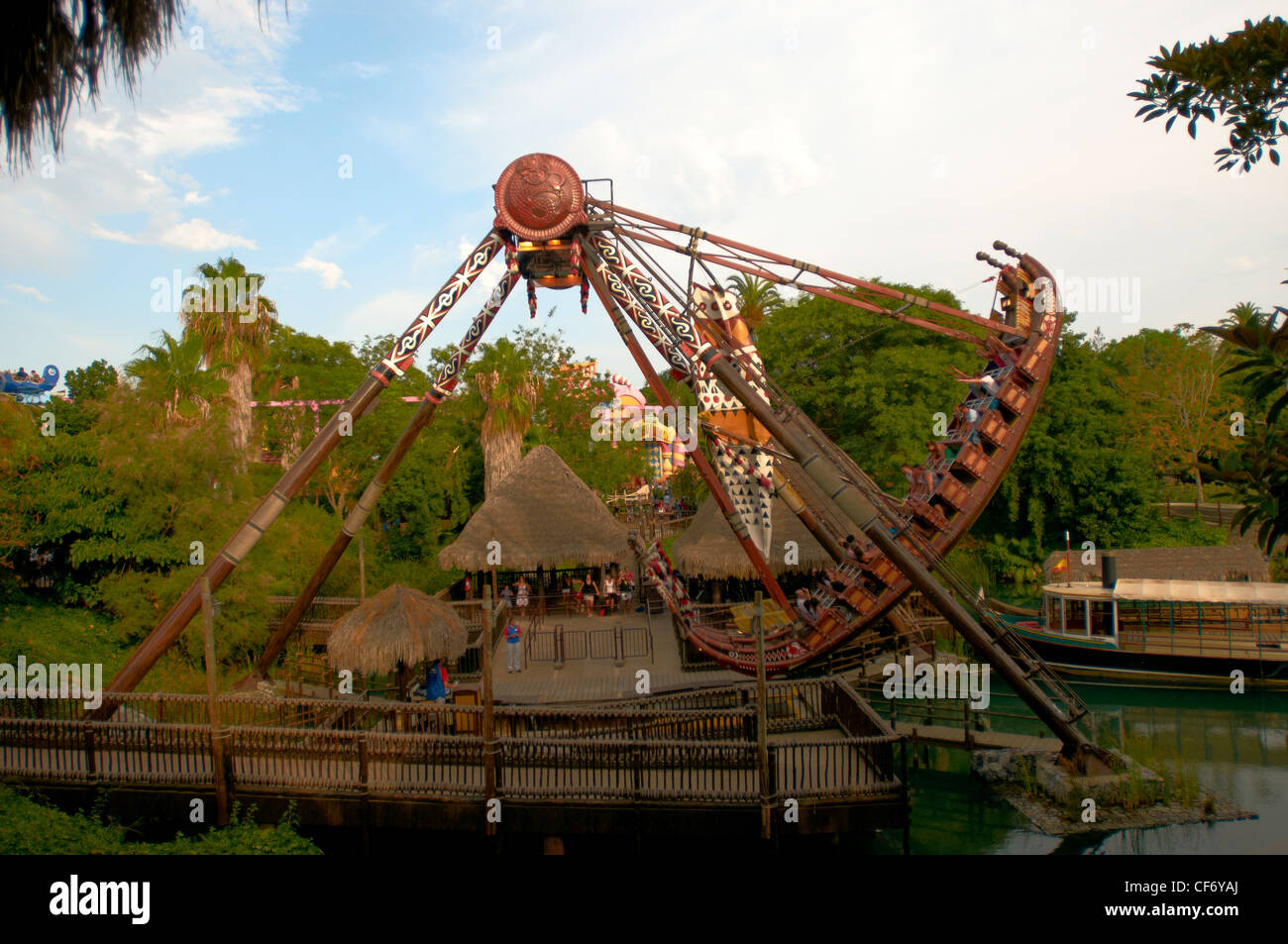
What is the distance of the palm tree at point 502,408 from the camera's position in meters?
28.8

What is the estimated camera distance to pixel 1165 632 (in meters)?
19.6

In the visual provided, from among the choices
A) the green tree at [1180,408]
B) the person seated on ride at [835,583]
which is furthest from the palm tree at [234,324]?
the green tree at [1180,408]

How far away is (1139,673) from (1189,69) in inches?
683

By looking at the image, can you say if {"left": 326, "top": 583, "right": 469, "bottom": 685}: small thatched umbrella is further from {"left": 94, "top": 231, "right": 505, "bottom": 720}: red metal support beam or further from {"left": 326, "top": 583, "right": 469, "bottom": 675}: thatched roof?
{"left": 94, "top": 231, "right": 505, "bottom": 720}: red metal support beam

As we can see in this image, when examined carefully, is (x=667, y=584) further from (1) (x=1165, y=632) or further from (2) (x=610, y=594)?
(1) (x=1165, y=632)

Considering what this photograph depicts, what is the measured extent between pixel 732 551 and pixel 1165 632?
10475 mm

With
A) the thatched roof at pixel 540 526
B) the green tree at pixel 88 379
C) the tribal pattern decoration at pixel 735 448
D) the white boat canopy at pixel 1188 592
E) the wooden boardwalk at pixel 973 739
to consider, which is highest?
the green tree at pixel 88 379

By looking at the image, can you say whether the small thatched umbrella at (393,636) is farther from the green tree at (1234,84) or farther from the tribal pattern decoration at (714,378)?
the green tree at (1234,84)

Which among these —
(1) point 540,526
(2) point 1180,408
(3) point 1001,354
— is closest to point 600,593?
(1) point 540,526

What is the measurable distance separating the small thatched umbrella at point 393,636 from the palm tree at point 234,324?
11798 mm

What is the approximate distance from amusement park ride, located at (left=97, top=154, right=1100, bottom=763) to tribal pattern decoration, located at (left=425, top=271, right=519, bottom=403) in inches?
1.1

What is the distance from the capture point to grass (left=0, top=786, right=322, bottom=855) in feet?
24.6
